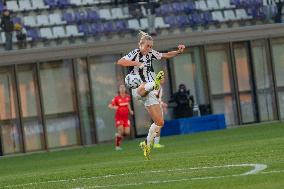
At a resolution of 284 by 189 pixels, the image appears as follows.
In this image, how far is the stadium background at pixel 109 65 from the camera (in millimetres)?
31531

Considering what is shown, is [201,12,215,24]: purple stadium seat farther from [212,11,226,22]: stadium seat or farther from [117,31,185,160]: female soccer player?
[117,31,185,160]: female soccer player

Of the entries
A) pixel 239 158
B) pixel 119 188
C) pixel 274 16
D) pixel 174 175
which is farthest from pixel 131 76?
pixel 274 16

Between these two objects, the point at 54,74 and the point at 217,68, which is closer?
the point at 54,74

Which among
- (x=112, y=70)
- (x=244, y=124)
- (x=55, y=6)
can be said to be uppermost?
(x=55, y=6)

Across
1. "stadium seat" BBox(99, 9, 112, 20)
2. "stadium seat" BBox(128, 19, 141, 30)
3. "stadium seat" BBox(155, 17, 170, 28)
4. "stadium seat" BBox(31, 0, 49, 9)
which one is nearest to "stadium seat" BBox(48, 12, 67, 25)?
"stadium seat" BBox(31, 0, 49, 9)

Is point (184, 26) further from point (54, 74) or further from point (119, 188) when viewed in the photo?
point (119, 188)

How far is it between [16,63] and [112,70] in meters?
3.39

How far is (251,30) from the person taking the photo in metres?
34.4

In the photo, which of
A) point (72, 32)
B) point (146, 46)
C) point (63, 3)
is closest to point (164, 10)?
point (63, 3)

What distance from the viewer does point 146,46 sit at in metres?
17.8

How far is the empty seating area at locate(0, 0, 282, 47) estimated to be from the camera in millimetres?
34531

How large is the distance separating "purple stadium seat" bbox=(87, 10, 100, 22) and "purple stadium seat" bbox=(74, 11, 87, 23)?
0.17 metres

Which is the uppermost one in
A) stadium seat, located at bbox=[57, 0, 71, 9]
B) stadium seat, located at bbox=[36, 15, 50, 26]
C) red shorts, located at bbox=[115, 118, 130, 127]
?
stadium seat, located at bbox=[57, 0, 71, 9]

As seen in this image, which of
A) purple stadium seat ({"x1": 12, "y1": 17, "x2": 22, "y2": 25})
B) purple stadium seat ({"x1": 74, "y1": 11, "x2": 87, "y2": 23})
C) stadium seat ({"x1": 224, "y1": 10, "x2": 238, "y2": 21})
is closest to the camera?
purple stadium seat ({"x1": 12, "y1": 17, "x2": 22, "y2": 25})
